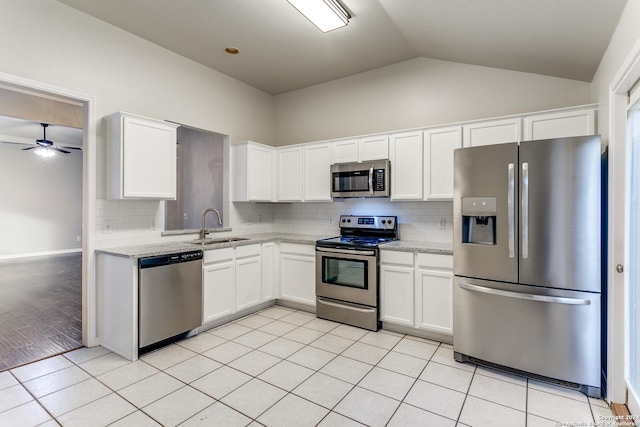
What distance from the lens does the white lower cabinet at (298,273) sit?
4.06 meters

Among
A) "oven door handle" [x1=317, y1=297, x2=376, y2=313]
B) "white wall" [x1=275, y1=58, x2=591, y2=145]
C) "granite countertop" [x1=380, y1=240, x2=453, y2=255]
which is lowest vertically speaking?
"oven door handle" [x1=317, y1=297, x2=376, y2=313]

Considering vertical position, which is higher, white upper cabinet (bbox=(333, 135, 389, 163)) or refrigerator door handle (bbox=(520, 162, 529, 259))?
white upper cabinet (bbox=(333, 135, 389, 163))

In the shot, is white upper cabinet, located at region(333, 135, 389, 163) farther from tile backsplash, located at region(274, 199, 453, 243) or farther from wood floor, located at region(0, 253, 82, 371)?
wood floor, located at region(0, 253, 82, 371)

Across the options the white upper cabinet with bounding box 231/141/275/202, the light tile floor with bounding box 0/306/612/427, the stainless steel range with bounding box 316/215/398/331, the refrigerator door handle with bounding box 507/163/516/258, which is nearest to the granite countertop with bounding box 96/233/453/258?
the stainless steel range with bounding box 316/215/398/331

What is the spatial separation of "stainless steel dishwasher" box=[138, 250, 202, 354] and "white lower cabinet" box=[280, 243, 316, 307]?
1.22m

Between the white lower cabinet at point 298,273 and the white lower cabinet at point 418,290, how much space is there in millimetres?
940

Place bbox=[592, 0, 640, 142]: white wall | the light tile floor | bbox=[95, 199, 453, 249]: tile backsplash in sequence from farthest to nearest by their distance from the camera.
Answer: bbox=[95, 199, 453, 249]: tile backsplash
the light tile floor
bbox=[592, 0, 640, 142]: white wall

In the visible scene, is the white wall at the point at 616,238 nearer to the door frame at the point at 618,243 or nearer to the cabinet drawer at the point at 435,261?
the door frame at the point at 618,243

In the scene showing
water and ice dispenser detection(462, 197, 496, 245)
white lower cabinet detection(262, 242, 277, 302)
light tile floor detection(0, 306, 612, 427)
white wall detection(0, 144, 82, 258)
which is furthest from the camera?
white wall detection(0, 144, 82, 258)

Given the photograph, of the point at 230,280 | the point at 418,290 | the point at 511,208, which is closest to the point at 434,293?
the point at 418,290

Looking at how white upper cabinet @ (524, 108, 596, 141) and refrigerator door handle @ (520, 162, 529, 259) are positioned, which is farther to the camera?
white upper cabinet @ (524, 108, 596, 141)

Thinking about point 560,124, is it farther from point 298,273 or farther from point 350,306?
point 298,273

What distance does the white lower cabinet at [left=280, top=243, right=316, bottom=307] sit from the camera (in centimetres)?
406

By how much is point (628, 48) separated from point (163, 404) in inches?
143
